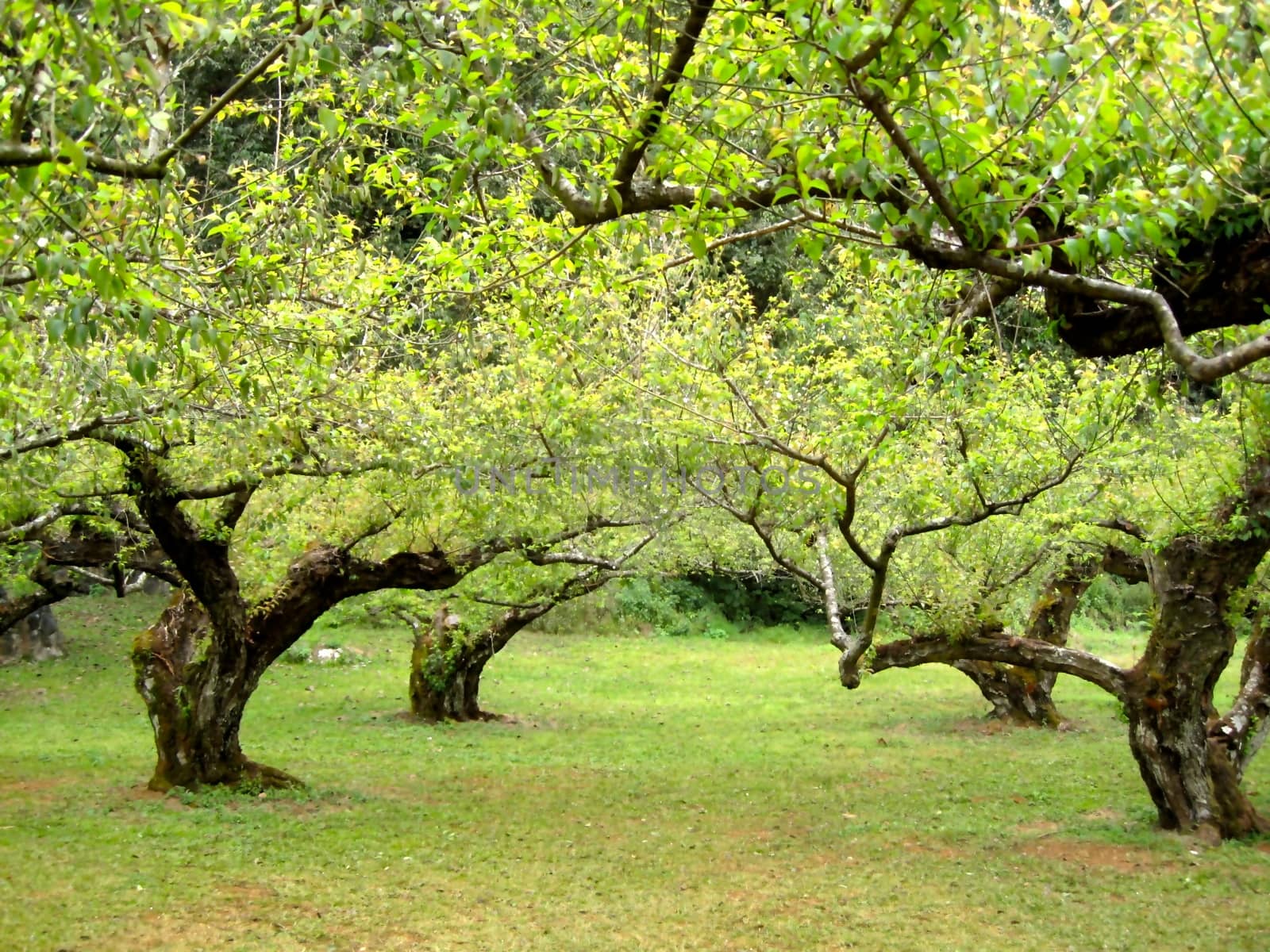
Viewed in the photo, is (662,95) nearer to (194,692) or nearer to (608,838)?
(608,838)

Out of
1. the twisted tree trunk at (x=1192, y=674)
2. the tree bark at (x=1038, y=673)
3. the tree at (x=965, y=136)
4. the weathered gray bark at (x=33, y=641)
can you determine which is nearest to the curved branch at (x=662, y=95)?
the tree at (x=965, y=136)

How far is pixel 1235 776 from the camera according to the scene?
1030 cm

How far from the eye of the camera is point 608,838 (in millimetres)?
10375

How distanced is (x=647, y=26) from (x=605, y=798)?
947cm

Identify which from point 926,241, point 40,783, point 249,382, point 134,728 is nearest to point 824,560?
point 249,382

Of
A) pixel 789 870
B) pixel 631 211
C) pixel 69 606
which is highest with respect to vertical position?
pixel 631 211

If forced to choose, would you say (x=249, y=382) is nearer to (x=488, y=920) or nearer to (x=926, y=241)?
(x=926, y=241)

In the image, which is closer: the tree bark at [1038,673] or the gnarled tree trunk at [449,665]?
the tree bark at [1038,673]

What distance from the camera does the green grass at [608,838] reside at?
7660mm

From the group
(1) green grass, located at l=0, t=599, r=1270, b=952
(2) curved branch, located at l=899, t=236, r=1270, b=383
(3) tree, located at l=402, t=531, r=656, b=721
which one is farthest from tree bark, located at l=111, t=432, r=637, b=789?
(2) curved branch, located at l=899, t=236, r=1270, b=383

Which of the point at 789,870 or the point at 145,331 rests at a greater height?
the point at 145,331

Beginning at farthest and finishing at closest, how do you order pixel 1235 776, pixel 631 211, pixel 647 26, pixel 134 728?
pixel 134 728, pixel 1235 776, pixel 631 211, pixel 647 26

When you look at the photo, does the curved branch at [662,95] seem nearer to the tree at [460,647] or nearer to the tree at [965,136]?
the tree at [965,136]

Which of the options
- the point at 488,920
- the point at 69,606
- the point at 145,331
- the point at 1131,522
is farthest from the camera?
the point at 69,606
